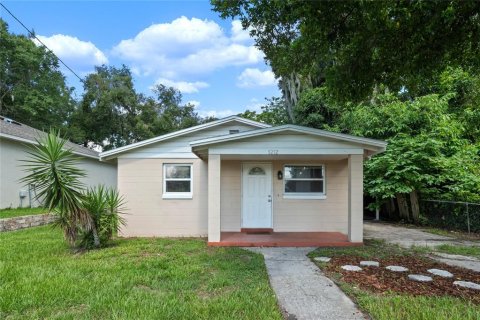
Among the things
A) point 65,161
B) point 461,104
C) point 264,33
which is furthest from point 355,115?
point 65,161

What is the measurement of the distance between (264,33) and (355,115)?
8.44 m

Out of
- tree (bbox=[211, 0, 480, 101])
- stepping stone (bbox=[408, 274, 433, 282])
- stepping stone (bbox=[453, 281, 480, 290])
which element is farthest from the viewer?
stepping stone (bbox=[408, 274, 433, 282])

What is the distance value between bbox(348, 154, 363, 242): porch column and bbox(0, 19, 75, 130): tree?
22.3 metres

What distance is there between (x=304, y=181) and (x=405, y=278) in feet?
16.5

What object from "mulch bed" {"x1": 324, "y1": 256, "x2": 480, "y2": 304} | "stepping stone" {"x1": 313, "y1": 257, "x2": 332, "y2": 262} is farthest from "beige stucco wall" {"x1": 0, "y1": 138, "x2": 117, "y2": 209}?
"mulch bed" {"x1": 324, "y1": 256, "x2": 480, "y2": 304}

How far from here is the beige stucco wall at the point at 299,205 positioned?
1006cm

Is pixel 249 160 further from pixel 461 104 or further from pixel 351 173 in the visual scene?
pixel 461 104

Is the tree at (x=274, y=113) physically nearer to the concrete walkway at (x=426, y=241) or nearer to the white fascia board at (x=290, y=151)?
the concrete walkway at (x=426, y=241)

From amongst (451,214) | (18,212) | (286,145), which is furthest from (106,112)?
(451,214)

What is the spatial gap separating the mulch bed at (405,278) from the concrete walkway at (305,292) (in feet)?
1.49

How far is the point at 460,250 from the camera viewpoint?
7.85m

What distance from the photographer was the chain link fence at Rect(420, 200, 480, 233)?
35.1 ft

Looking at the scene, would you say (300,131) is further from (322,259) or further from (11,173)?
(11,173)

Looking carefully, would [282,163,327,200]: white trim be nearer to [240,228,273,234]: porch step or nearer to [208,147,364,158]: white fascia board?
[240,228,273,234]: porch step
